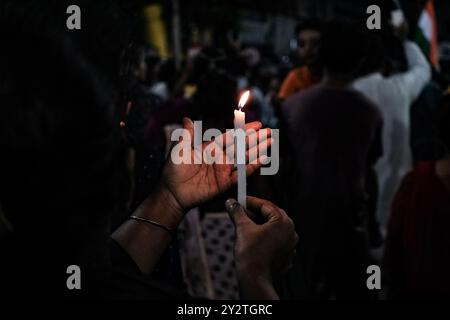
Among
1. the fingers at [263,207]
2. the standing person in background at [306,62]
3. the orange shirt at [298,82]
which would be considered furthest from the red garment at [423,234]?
the orange shirt at [298,82]

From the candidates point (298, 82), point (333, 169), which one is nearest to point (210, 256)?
point (333, 169)

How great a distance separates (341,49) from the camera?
12.3ft

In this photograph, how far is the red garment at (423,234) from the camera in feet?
8.39

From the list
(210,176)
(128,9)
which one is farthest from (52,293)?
(128,9)

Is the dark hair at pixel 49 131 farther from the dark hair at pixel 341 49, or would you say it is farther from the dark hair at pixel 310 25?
the dark hair at pixel 310 25

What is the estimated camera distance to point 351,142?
355 cm

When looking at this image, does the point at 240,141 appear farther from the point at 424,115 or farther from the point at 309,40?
the point at 309,40

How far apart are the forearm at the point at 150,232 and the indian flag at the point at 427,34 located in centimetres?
333

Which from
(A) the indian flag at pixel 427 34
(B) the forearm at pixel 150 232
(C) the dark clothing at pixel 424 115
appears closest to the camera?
(B) the forearm at pixel 150 232

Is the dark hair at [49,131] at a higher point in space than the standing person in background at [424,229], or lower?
higher

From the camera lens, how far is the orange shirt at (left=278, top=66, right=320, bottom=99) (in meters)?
4.37

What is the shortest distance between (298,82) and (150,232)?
9.62 ft

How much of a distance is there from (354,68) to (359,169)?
65cm

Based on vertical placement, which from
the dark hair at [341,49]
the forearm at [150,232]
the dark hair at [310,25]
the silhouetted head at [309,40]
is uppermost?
the dark hair at [310,25]
